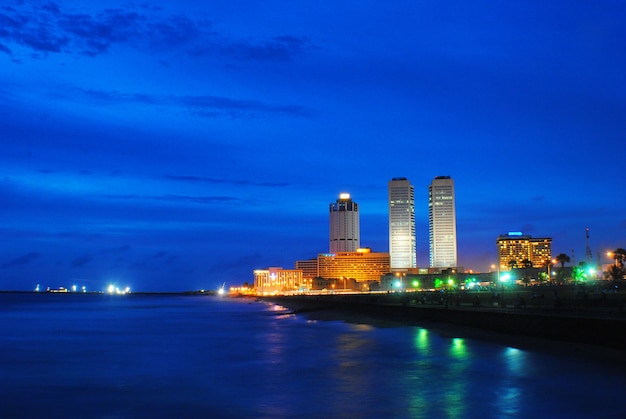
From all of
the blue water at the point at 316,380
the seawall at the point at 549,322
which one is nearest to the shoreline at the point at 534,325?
the seawall at the point at 549,322

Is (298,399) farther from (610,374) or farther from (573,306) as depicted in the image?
(573,306)

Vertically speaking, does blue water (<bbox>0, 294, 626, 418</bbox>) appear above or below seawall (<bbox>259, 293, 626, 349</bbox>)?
below

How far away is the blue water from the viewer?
19.1 meters

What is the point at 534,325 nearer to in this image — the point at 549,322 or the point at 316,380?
the point at 549,322

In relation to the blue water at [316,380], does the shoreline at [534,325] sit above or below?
above

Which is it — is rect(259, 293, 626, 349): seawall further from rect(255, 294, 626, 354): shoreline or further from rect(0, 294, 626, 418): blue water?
rect(0, 294, 626, 418): blue water

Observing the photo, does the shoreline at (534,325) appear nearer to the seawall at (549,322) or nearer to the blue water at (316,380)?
the seawall at (549,322)

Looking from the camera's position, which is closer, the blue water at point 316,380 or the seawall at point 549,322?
the blue water at point 316,380

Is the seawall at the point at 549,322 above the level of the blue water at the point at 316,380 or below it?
above

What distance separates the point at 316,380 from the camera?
995 inches

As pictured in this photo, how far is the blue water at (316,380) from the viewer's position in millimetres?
19125

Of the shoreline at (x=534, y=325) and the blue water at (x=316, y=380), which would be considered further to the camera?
the shoreline at (x=534, y=325)

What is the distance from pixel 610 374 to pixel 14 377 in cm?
2502

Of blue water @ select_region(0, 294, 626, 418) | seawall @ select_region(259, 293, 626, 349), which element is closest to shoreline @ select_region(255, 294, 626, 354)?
seawall @ select_region(259, 293, 626, 349)
